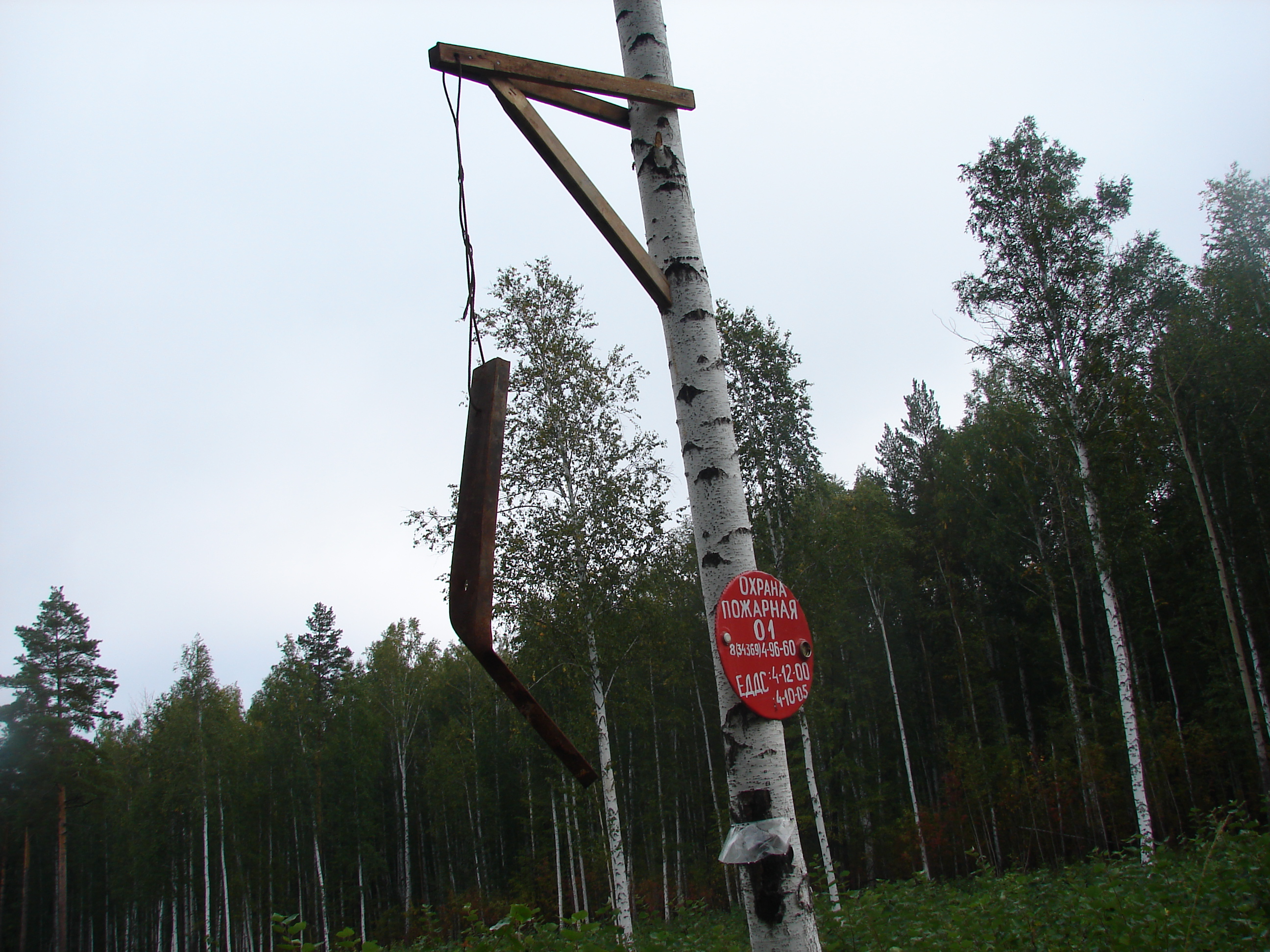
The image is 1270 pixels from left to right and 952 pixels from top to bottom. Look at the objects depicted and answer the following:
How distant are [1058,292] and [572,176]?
45.0ft

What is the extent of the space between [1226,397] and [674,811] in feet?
64.7

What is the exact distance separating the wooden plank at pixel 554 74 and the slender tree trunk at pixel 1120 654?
11251 mm

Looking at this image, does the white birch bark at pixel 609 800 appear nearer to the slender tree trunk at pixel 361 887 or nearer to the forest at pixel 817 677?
the forest at pixel 817 677

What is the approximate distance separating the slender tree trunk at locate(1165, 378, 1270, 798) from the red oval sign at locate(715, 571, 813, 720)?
16.2 m

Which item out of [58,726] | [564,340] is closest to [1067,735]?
[564,340]

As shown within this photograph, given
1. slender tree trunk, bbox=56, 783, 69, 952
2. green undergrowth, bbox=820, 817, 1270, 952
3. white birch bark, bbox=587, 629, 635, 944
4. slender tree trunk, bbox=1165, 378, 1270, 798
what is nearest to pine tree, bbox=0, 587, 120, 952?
slender tree trunk, bbox=56, 783, 69, 952

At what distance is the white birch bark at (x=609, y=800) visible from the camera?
998cm

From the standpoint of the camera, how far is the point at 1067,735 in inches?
844

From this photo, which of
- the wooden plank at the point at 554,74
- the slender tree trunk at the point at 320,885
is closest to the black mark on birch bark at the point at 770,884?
the wooden plank at the point at 554,74

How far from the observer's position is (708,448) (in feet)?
7.55

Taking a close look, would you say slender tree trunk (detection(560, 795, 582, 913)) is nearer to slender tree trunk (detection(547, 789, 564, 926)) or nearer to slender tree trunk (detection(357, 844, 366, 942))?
slender tree trunk (detection(547, 789, 564, 926))

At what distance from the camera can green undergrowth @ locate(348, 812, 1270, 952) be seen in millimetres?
4559

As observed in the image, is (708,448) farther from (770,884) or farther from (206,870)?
(206,870)

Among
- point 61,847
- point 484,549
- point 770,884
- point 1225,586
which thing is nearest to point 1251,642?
point 1225,586
